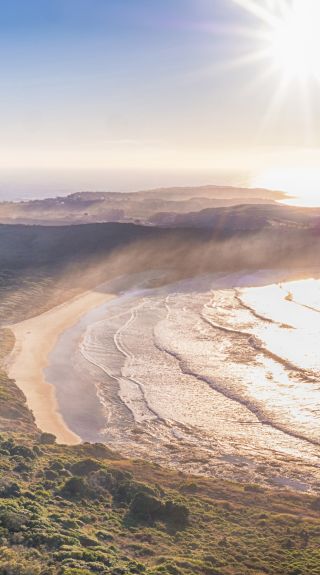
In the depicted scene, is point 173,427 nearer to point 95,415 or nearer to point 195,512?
point 95,415

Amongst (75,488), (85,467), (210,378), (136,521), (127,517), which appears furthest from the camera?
(210,378)

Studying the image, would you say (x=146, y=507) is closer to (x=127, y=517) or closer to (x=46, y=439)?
(x=127, y=517)

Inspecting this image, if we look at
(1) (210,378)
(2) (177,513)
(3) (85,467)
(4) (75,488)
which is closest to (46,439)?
(3) (85,467)

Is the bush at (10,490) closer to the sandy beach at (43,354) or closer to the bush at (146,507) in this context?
the bush at (146,507)

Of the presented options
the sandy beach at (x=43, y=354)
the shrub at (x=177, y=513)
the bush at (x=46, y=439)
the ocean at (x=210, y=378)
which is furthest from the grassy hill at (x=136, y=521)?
the sandy beach at (x=43, y=354)

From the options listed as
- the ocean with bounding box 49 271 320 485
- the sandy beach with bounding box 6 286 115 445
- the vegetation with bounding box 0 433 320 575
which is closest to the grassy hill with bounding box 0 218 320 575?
the vegetation with bounding box 0 433 320 575

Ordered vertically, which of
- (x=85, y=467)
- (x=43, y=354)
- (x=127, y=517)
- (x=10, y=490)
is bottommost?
(x=43, y=354)

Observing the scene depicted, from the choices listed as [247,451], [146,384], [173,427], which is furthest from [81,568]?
[146,384]

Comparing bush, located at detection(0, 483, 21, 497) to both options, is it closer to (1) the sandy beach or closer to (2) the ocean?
(2) the ocean

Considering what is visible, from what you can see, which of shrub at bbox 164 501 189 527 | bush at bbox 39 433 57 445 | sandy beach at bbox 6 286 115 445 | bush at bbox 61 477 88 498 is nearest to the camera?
shrub at bbox 164 501 189 527
